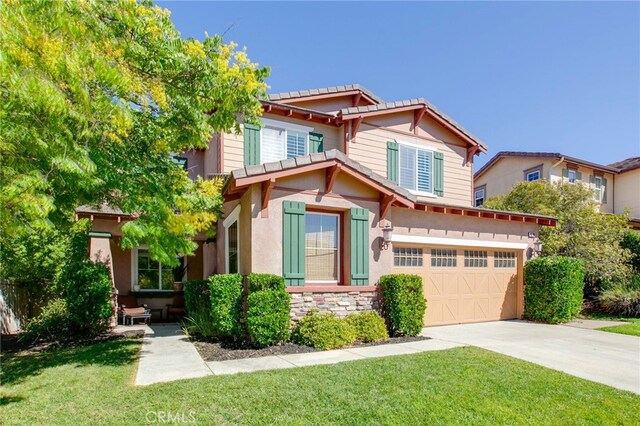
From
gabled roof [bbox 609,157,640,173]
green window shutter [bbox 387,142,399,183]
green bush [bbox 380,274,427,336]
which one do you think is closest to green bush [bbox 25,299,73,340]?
green bush [bbox 380,274,427,336]

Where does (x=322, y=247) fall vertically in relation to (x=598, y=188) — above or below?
below

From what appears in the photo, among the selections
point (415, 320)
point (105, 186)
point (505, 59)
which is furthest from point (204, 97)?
point (505, 59)

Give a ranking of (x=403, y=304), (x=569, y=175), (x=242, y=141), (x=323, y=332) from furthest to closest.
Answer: (x=569, y=175) < (x=242, y=141) < (x=403, y=304) < (x=323, y=332)

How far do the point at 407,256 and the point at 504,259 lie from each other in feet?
14.2

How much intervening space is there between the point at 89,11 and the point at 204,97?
2.22 m

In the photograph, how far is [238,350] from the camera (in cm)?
796

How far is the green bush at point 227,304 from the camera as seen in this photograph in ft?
27.4

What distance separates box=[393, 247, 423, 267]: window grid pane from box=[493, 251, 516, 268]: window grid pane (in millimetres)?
3367

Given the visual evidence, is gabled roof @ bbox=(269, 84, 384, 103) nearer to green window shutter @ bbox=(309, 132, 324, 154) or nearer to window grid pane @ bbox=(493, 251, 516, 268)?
green window shutter @ bbox=(309, 132, 324, 154)

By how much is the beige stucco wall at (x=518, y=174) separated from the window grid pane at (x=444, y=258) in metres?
12.3

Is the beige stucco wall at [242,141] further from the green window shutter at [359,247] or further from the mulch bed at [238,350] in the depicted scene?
the mulch bed at [238,350]

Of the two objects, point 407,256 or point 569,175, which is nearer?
point 407,256

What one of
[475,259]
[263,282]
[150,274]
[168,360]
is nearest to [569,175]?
[475,259]
